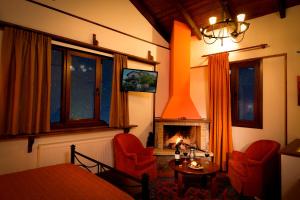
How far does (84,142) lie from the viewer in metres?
3.26

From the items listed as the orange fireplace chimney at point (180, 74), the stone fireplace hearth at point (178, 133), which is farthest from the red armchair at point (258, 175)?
the orange fireplace chimney at point (180, 74)

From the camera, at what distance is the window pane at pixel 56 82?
3113mm

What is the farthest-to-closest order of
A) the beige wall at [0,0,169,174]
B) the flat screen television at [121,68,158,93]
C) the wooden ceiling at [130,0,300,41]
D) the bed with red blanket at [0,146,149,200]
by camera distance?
the flat screen television at [121,68,158,93] → the wooden ceiling at [130,0,300,41] → the beige wall at [0,0,169,174] → the bed with red blanket at [0,146,149,200]

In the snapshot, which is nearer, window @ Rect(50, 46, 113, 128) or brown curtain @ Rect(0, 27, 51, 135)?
brown curtain @ Rect(0, 27, 51, 135)

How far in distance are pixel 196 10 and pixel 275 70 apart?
6.81 ft

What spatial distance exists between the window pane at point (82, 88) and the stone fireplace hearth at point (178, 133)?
1.57m

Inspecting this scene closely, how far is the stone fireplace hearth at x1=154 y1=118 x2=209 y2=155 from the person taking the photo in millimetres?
4195

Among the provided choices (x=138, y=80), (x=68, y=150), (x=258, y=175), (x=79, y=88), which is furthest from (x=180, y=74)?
(x=68, y=150)

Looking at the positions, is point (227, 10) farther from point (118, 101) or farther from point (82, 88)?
point (82, 88)

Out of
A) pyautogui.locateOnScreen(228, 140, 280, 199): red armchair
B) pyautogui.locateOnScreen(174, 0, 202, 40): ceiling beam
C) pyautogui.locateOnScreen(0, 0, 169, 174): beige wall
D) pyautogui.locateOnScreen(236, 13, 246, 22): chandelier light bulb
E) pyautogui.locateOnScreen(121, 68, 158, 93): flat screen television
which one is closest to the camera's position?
pyautogui.locateOnScreen(236, 13, 246, 22): chandelier light bulb

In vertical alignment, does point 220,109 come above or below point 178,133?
above

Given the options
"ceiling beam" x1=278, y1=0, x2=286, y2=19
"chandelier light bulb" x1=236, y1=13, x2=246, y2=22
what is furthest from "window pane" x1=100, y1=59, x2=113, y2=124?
"ceiling beam" x1=278, y1=0, x2=286, y2=19

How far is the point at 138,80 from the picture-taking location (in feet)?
12.9

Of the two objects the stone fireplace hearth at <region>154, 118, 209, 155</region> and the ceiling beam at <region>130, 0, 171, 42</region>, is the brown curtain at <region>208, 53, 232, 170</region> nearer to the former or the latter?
the stone fireplace hearth at <region>154, 118, 209, 155</region>
